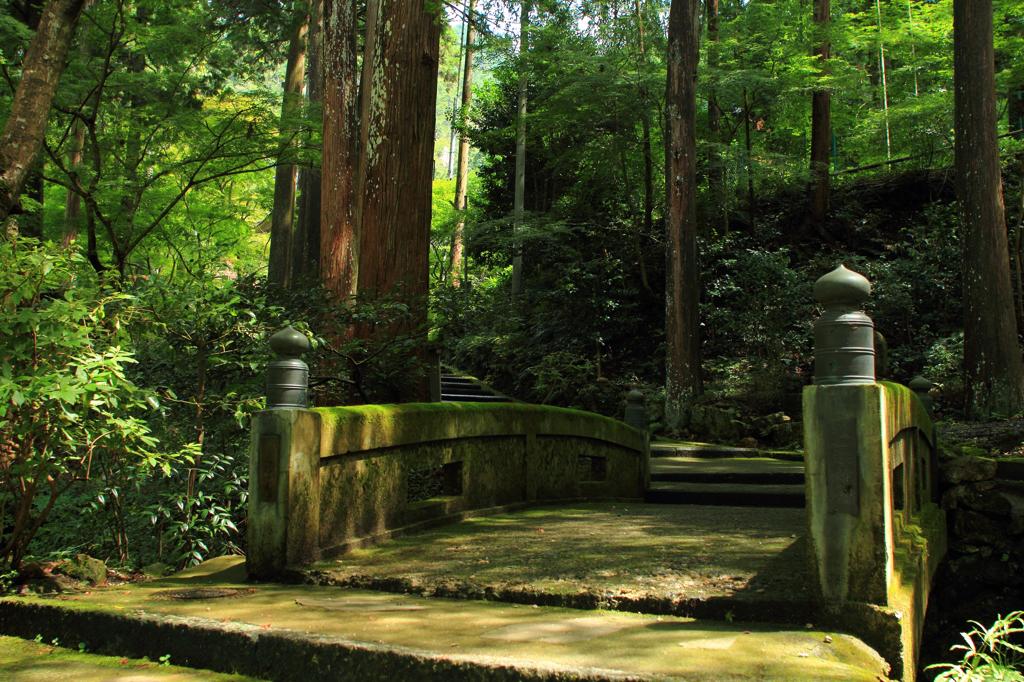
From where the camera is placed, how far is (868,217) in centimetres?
2123

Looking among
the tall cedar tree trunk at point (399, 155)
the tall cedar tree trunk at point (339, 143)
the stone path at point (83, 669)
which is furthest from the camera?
the tall cedar tree trunk at point (339, 143)

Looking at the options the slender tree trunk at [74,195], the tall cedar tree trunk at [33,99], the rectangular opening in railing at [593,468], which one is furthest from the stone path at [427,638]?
the slender tree trunk at [74,195]

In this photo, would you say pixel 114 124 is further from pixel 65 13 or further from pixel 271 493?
pixel 271 493

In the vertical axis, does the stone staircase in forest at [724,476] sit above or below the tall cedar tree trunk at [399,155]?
below

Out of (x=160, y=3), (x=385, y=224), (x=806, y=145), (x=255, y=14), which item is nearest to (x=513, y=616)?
(x=385, y=224)

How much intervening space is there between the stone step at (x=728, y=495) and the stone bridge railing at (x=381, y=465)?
1686 millimetres

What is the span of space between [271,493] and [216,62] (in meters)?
15.6

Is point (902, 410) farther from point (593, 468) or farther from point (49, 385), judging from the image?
point (49, 385)

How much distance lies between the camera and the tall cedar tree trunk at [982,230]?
43.4 feet

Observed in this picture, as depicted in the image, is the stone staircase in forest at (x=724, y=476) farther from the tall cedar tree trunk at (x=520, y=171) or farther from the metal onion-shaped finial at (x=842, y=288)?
the tall cedar tree trunk at (x=520, y=171)

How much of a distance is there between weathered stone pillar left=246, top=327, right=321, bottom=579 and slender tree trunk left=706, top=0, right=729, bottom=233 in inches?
640

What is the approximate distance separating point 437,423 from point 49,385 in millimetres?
2826

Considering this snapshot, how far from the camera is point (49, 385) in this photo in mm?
4070

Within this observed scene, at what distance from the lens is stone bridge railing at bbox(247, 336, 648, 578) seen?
482 cm
